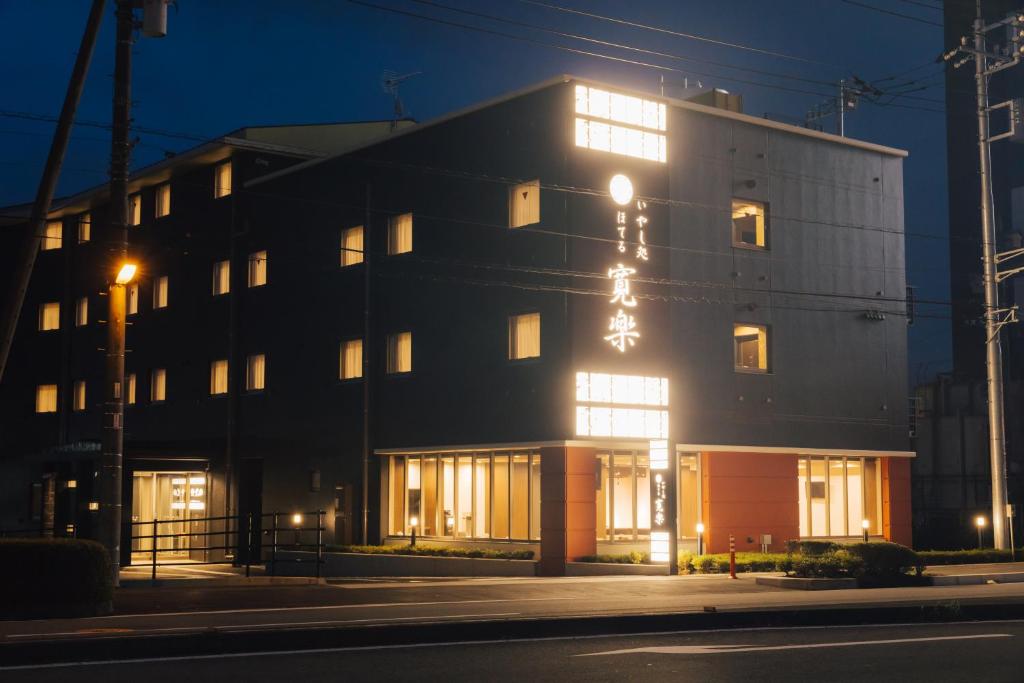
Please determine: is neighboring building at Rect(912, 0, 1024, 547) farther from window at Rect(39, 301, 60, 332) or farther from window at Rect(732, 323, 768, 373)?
window at Rect(39, 301, 60, 332)

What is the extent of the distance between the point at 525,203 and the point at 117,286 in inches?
534

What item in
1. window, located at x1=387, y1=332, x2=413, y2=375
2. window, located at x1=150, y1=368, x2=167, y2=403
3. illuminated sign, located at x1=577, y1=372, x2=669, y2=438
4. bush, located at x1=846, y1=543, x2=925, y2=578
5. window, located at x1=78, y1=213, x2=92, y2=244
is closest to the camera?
bush, located at x1=846, y1=543, x2=925, y2=578

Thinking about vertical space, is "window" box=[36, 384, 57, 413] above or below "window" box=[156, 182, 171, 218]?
below

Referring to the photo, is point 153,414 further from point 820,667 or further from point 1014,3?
point 1014,3

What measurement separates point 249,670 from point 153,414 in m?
37.2

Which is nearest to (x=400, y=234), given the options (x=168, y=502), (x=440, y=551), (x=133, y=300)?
(x=440, y=551)

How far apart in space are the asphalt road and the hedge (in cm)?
1702

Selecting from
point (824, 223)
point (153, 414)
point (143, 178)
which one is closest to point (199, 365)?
point (153, 414)

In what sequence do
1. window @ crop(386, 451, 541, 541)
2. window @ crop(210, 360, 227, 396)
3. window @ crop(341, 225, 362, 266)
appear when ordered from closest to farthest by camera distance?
1. window @ crop(386, 451, 541, 541)
2. window @ crop(341, 225, 362, 266)
3. window @ crop(210, 360, 227, 396)

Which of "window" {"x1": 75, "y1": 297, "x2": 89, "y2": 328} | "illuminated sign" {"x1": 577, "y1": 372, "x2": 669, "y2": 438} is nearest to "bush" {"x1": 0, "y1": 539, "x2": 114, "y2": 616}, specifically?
"illuminated sign" {"x1": 577, "y1": 372, "x2": 669, "y2": 438}

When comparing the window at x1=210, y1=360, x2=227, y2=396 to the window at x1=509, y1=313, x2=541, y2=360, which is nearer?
the window at x1=509, y1=313, x2=541, y2=360

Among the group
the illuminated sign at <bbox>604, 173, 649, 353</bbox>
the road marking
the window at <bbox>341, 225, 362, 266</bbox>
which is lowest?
the road marking

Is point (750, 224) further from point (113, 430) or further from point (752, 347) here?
point (113, 430)

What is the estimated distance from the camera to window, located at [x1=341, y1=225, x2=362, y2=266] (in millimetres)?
40094
